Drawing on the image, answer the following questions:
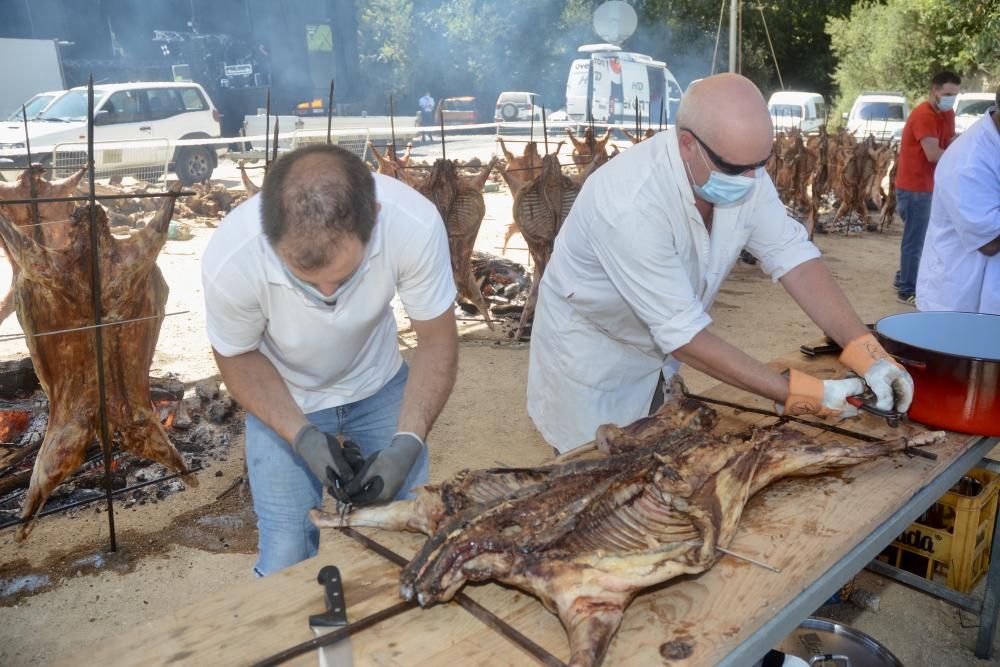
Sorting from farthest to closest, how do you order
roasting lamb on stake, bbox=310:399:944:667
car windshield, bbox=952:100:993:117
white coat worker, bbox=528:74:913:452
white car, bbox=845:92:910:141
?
white car, bbox=845:92:910:141
car windshield, bbox=952:100:993:117
white coat worker, bbox=528:74:913:452
roasting lamb on stake, bbox=310:399:944:667

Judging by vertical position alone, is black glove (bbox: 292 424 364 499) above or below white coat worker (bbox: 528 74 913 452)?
below

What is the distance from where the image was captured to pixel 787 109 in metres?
21.5

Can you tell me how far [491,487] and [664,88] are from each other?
1955 cm

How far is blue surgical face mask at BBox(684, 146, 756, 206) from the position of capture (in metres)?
2.62

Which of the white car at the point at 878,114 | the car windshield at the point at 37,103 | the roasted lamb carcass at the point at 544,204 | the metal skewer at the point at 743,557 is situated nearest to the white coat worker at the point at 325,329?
the metal skewer at the point at 743,557

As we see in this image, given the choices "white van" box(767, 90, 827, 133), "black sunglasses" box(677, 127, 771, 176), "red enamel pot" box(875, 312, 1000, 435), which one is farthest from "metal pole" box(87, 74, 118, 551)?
"white van" box(767, 90, 827, 133)

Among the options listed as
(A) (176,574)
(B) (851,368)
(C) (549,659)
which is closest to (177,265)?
(A) (176,574)

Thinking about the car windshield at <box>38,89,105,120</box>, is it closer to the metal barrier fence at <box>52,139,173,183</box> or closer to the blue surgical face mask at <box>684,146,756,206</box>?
the metal barrier fence at <box>52,139,173,183</box>

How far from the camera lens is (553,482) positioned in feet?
7.10

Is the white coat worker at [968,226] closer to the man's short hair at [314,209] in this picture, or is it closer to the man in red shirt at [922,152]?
the man's short hair at [314,209]

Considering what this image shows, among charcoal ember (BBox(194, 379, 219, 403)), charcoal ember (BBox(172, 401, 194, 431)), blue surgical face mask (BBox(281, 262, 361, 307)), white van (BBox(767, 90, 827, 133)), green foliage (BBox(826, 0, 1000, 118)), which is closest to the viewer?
blue surgical face mask (BBox(281, 262, 361, 307))

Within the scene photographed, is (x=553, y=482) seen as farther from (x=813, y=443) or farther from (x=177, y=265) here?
(x=177, y=265)

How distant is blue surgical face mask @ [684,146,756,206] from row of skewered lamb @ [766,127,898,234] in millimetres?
8565

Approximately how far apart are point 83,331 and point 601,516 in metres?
2.79
